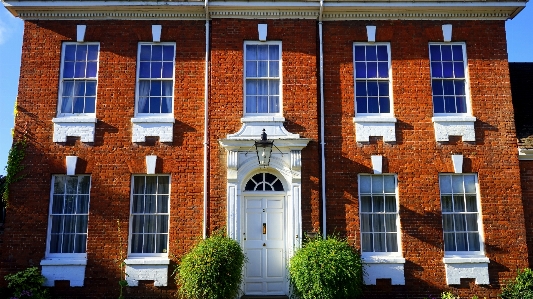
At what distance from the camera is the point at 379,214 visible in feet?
38.2

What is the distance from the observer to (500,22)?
12469 millimetres

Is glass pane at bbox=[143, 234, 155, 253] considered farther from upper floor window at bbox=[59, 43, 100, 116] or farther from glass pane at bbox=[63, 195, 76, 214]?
upper floor window at bbox=[59, 43, 100, 116]

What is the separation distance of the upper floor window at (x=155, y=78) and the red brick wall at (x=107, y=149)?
0.62ft

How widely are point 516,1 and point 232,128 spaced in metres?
7.75

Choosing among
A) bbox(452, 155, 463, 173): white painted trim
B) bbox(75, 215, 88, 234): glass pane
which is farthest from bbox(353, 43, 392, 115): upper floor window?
bbox(75, 215, 88, 234): glass pane

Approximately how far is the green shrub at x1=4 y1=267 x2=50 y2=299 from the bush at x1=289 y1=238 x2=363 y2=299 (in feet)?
18.1

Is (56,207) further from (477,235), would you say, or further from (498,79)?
(498,79)

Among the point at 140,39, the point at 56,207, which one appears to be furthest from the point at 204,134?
the point at 56,207

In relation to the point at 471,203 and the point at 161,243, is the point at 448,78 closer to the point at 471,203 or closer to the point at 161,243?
the point at 471,203

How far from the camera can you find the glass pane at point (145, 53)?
A: 12.2m

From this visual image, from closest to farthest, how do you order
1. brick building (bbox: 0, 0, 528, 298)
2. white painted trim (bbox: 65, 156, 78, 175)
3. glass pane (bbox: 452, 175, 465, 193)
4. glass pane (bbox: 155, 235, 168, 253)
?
1. brick building (bbox: 0, 0, 528, 298)
2. glass pane (bbox: 155, 235, 168, 253)
3. white painted trim (bbox: 65, 156, 78, 175)
4. glass pane (bbox: 452, 175, 465, 193)

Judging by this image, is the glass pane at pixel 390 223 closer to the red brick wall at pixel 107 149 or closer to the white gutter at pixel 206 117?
the white gutter at pixel 206 117

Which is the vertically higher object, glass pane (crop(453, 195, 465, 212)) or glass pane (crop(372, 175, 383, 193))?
glass pane (crop(372, 175, 383, 193))

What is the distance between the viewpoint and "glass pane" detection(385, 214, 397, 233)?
456 inches
